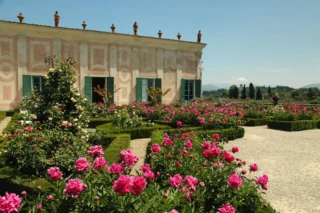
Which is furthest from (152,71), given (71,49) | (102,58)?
(71,49)

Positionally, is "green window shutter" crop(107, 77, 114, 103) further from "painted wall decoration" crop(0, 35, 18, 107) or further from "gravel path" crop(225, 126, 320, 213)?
"gravel path" crop(225, 126, 320, 213)

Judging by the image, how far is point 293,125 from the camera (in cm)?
1144

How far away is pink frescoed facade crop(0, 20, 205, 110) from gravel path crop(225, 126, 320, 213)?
8.77 meters

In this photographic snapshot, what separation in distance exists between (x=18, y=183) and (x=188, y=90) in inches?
614

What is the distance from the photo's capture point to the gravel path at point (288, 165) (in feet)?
13.5

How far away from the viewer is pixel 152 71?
17250 mm

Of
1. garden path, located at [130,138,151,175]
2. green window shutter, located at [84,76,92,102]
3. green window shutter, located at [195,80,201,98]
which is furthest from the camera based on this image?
green window shutter, located at [195,80,201,98]

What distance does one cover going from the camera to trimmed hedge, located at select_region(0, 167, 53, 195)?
3.76 meters

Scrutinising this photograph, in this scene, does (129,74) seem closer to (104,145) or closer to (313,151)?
(104,145)

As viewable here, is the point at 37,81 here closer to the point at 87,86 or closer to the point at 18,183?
the point at 87,86

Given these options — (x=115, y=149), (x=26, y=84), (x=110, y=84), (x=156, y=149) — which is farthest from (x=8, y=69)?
(x=156, y=149)

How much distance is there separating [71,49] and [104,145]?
910 cm

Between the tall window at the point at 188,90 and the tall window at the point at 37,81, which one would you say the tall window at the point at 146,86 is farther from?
the tall window at the point at 37,81

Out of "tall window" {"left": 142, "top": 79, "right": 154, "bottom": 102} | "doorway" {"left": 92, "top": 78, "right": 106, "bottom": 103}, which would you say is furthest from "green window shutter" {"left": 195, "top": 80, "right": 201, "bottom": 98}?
"doorway" {"left": 92, "top": 78, "right": 106, "bottom": 103}
